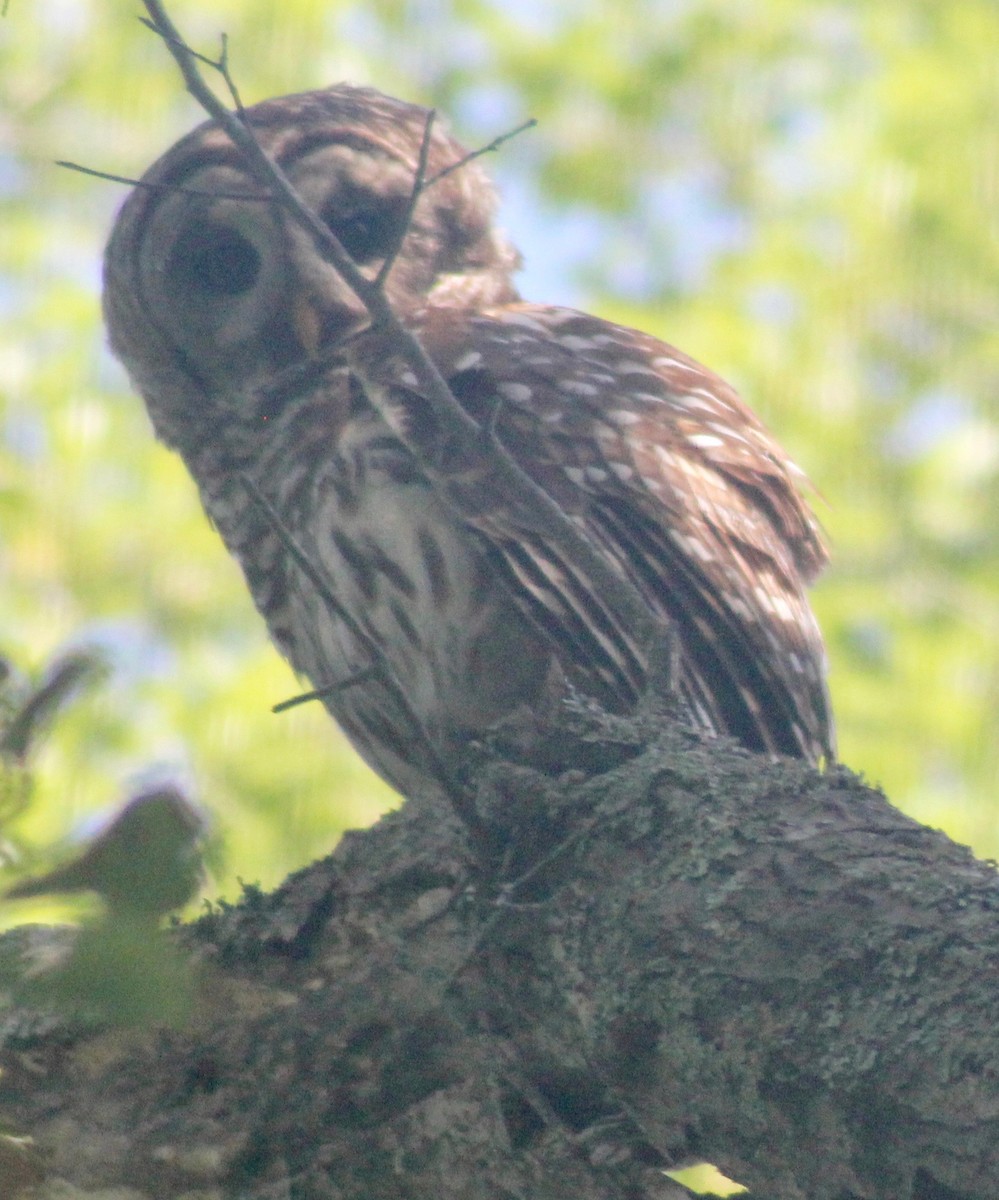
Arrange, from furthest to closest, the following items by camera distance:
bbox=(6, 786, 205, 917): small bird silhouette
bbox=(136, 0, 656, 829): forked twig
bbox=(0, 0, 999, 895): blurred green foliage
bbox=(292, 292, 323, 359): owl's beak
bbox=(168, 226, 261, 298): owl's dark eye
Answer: bbox=(0, 0, 999, 895): blurred green foliage, bbox=(168, 226, 261, 298): owl's dark eye, bbox=(292, 292, 323, 359): owl's beak, bbox=(136, 0, 656, 829): forked twig, bbox=(6, 786, 205, 917): small bird silhouette

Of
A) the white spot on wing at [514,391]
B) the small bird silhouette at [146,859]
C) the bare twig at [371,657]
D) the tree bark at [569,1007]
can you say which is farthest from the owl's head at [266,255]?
the small bird silhouette at [146,859]

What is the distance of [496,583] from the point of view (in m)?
2.96

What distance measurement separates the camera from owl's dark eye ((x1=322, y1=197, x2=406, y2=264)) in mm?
3732

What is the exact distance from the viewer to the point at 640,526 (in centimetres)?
316

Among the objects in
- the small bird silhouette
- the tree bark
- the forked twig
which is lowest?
the small bird silhouette

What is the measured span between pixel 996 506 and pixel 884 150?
1954 millimetres

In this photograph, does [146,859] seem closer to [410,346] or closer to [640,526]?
[410,346]

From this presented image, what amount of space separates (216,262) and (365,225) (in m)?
0.37

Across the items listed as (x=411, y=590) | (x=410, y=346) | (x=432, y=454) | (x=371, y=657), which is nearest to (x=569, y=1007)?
(x=371, y=657)

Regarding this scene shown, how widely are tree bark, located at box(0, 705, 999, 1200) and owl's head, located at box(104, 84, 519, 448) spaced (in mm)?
1585

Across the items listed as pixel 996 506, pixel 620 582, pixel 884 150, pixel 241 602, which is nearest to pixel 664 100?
pixel 884 150

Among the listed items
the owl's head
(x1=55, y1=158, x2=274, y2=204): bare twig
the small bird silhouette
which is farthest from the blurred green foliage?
the small bird silhouette

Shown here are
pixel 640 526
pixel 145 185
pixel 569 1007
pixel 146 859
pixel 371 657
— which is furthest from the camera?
pixel 640 526

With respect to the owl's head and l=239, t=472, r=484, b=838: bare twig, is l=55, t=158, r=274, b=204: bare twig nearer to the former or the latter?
l=239, t=472, r=484, b=838: bare twig
